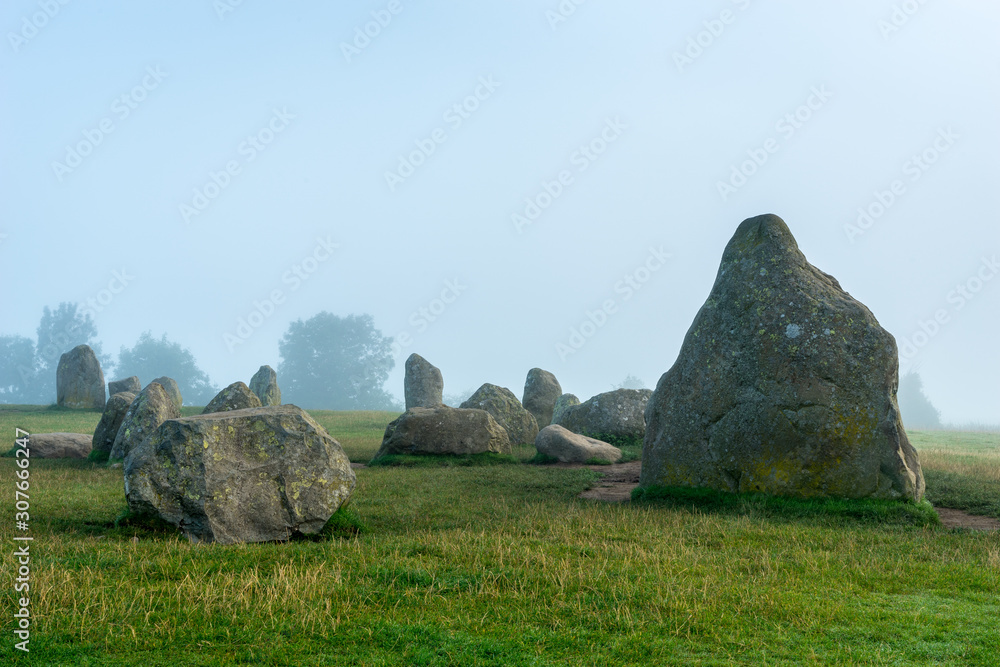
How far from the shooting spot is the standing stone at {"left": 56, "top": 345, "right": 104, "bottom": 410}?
44.5 metres

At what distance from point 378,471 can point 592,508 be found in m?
8.19

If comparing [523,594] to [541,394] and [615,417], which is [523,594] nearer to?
[615,417]

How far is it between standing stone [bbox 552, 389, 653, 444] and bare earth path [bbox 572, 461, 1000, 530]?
15.9 feet

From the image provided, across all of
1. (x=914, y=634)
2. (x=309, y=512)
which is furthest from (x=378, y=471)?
(x=914, y=634)

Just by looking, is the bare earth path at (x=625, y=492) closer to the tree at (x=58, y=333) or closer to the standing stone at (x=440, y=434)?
the standing stone at (x=440, y=434)

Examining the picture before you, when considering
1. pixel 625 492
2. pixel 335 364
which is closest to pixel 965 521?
pixel 625 492

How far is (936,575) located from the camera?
8.73 meters

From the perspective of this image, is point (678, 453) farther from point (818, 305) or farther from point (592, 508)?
point (818, 305)

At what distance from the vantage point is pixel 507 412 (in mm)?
30625

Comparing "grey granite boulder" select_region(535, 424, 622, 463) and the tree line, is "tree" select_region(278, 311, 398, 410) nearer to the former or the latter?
the tree line

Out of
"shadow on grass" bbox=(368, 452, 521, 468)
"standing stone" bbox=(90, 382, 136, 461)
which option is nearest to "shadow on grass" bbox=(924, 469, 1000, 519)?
"shadow on grass" bbox=(368, 452, 521, 468)

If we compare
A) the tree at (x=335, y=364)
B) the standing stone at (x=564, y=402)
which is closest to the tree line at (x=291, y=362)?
the tree at (x=335, y=364)

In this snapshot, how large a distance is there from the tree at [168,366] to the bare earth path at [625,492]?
359 feet

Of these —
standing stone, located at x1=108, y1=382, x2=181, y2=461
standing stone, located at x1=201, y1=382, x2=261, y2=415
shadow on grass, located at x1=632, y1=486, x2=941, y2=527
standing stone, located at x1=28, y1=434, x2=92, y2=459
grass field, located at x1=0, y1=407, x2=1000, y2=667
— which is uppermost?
standing stone, located at x1=201, y1=382, x2=261, y2=415
